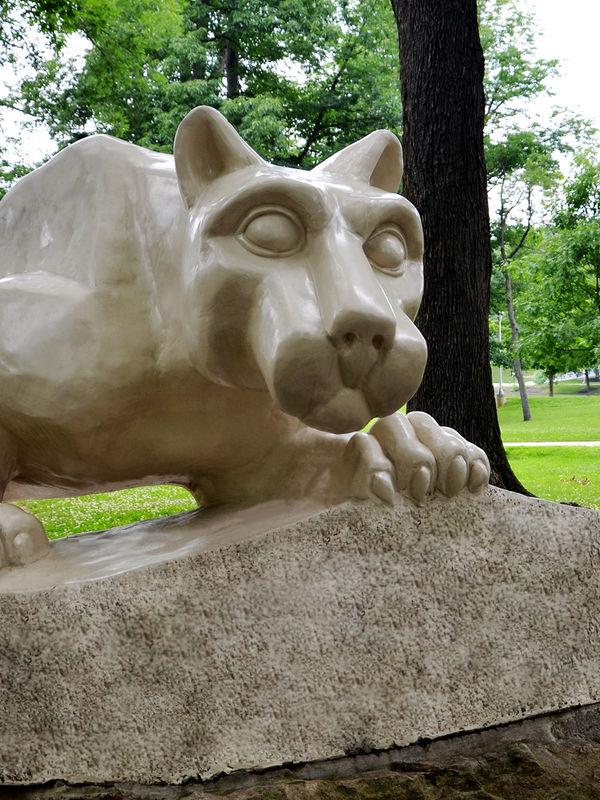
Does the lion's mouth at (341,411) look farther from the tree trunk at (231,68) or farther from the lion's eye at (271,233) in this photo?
the tree trunk at (231,68)

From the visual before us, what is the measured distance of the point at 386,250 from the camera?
6.74ft

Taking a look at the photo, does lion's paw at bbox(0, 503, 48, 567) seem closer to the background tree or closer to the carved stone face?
the carved stone face

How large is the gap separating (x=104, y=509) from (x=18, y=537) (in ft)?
17.6

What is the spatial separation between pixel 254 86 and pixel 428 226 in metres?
12.3

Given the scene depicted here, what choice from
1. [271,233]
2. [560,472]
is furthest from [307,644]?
[560,472]

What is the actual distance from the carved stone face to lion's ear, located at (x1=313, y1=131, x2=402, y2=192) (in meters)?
0.07

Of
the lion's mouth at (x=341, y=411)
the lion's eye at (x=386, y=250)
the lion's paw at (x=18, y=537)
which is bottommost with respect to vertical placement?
the lion's paw at (x=18, y=537)

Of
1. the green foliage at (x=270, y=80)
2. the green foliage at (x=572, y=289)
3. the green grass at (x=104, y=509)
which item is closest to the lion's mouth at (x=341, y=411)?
the green grass at (x=104, y=509)

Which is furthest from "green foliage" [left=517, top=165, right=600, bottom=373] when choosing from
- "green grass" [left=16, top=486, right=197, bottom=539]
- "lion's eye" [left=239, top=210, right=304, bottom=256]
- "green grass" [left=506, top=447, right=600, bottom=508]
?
"lion's eye" [left=239, top=210, right=304, bottom=256]

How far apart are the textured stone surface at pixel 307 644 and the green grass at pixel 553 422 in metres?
9.68

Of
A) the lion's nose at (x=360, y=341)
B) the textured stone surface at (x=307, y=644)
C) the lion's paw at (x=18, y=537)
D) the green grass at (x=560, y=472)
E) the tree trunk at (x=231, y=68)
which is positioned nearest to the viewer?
the lion's nose at (x=360, y=341)

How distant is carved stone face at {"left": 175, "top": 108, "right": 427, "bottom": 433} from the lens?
1.84 m

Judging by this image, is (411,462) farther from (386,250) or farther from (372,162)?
(372,162)

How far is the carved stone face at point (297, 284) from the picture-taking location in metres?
1.84
